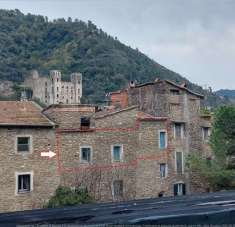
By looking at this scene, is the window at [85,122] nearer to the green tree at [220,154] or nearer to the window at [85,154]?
the window at [85,154]

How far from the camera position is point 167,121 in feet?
113

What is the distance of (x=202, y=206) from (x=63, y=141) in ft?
63.7

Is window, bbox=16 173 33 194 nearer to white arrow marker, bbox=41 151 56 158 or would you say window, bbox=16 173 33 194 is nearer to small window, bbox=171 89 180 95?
white arrow marker, bbox=41 151 56 158

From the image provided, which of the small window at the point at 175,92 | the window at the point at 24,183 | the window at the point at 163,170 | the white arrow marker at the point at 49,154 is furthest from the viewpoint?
the small window at the point at 175,92

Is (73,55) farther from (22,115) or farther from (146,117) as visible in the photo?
(22,115)

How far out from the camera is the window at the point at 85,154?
99.4ft

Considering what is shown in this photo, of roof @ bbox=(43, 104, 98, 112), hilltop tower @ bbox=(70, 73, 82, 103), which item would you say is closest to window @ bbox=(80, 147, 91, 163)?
roof @ bbox=(43, 104, 98, 112)

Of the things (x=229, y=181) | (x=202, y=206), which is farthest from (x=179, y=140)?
(x=202, y=206)

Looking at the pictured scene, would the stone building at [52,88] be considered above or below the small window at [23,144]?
above

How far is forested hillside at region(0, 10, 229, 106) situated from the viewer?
10781 centimetres

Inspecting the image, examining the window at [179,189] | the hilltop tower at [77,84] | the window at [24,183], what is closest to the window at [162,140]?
the window at [179,189]

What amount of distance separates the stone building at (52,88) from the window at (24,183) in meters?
87.5

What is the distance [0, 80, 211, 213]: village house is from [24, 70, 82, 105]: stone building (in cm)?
8105

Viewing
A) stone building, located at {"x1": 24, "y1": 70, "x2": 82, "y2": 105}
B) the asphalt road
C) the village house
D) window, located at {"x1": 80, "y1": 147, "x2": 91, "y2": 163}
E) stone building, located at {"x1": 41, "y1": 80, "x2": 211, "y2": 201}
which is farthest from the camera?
stone building, located at {"x1": 24, "y1": 70, "x2": 82, "y2": 105}
